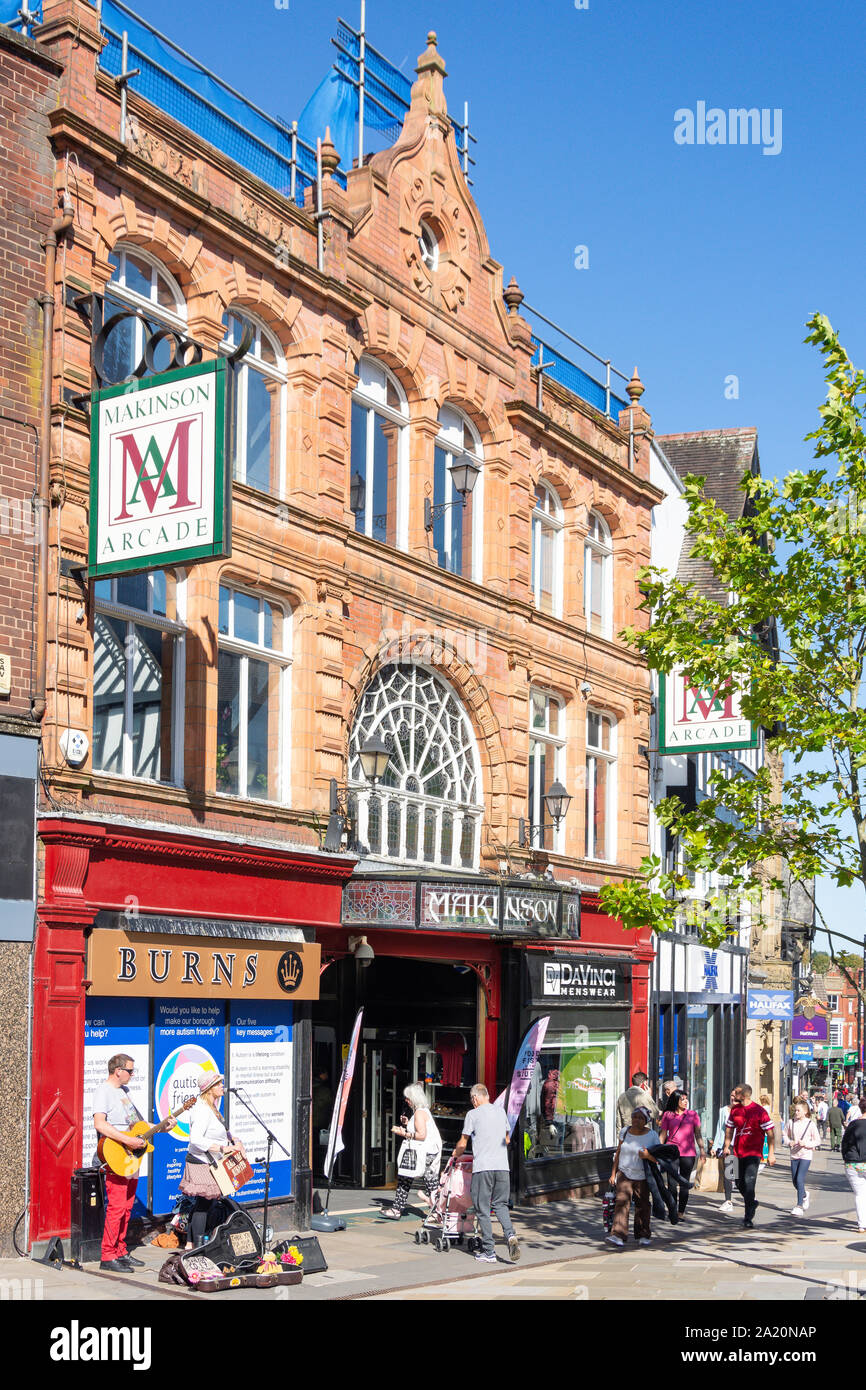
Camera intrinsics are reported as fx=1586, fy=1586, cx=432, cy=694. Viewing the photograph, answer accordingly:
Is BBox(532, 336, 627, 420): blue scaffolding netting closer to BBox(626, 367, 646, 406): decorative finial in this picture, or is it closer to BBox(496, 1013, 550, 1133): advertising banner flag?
BBox(626, 367, 646, 406): decorative finial

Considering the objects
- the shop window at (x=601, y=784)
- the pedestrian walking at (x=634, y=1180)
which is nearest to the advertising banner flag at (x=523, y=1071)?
the pedestrian walking at (x=634, y=1180)

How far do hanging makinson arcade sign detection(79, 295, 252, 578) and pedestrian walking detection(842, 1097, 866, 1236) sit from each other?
35.1 feet

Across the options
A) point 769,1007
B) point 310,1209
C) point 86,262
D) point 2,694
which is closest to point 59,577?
point 2,694

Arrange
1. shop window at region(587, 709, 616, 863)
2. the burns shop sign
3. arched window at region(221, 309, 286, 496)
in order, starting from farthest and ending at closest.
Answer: shop window at region(587, 709, 616, 863) → arched window at region(221, 309, 286, 496) → the burns shop sign

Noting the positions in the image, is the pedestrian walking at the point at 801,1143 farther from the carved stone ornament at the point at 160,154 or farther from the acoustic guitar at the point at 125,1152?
the carved stone ornament at the point at 160,154

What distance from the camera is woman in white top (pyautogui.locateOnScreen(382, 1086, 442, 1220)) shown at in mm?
18406

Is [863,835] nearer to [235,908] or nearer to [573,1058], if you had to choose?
[235,908]

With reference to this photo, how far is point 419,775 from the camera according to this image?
21.1 m

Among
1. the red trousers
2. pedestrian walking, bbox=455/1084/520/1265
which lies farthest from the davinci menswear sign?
pedestrian walking, bbox=455/1084/520/1265

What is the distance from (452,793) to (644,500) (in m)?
8.57

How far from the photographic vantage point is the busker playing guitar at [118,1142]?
13242mm

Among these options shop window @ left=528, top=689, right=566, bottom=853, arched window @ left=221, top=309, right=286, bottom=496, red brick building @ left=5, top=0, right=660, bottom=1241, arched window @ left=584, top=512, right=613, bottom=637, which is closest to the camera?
red brick building @ left=5, top=0, right=660, bottom=1241

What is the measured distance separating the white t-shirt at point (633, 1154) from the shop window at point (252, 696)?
5.40 metres

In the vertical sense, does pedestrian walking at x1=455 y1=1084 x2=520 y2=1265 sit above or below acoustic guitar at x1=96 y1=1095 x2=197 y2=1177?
below
